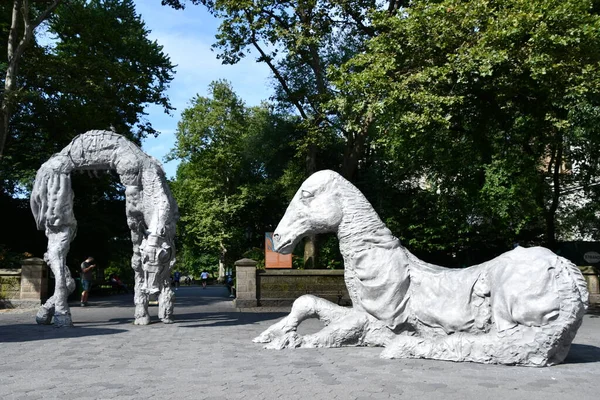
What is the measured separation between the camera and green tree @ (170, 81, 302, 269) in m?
30.8

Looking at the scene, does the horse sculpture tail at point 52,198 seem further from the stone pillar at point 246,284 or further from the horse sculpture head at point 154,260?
the stone pillar at point 246,284

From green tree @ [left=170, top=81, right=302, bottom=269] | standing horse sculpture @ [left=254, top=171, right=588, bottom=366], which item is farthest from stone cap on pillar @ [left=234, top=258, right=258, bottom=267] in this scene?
green tree @ [left=170, top=81, right=302, bottom=269]

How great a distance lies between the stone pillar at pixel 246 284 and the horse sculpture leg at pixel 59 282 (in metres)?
6.13

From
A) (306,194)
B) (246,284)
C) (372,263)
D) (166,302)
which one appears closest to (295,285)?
(246,284)

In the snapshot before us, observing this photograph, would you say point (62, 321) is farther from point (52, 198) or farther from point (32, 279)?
point (32, 279)

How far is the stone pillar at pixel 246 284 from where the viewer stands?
16141mm

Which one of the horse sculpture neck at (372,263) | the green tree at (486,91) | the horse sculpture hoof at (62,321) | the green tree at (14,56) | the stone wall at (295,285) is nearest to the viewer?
the horse sculpture neck at (372,263)

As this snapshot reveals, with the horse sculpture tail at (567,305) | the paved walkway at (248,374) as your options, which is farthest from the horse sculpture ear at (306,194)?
the horse sculpture tail at (567,305)

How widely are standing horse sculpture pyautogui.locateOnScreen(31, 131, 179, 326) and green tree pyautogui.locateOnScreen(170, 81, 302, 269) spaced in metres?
16.3

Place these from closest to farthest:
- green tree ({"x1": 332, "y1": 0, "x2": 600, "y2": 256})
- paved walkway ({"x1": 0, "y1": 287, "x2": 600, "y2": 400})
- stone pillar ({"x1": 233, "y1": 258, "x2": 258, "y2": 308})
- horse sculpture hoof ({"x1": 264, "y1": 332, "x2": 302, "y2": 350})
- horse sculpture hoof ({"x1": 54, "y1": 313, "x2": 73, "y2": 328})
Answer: paved walkway ({"x1": 0, "y1": 287, "x2": 600, "y2": 400}), horse sculpture hoof ({"x1": 264, "y1": 332, "x2": 302, "y2": 350}), horse sculpture hoof ({"x1": 54, "y1": 313, "x2": 73, "y2": 328}), green tree ({"x1": 332, "y1": 0, "x2": 600, "y2": 256}), stone pillar ({"x1": 233, "y1": 258, "x2": 258, "y2": 308})

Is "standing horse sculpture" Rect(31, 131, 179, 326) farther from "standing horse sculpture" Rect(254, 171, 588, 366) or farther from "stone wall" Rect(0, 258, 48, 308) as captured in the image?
"stone wall" Rect(0, 258, 48, 308)

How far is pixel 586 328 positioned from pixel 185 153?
101 ft

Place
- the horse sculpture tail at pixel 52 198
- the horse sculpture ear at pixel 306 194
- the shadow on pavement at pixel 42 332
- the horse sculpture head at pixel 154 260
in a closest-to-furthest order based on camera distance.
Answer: the horse sculpture ear at pixel 306 194, the shadow on pavement at pixel 42 332, the horse sculpture head at pixel 154 260, the horse sculpture tail at pixel 52 198

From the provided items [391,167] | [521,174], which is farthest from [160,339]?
[391,167]
